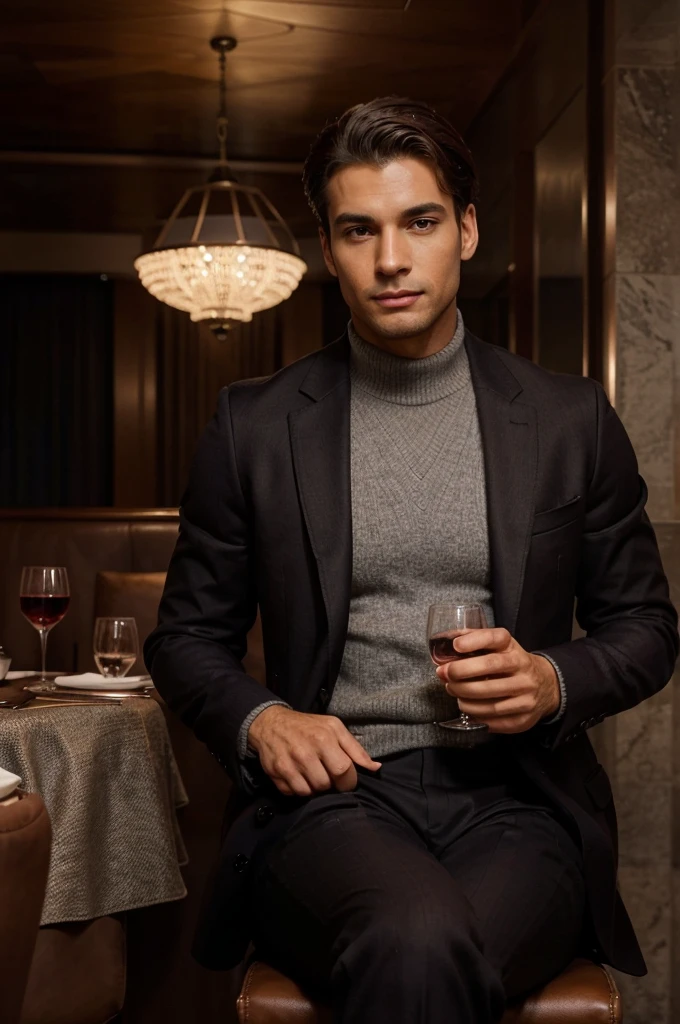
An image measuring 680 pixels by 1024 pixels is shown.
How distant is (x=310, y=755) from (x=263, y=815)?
128 millimetres

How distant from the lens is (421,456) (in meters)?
1.64

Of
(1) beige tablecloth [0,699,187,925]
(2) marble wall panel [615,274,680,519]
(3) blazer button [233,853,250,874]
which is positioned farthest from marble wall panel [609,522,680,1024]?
(3) blazer button [233,853,250,874]

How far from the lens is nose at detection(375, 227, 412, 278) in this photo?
1.57m

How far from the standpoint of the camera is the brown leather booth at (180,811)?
6.99 ft

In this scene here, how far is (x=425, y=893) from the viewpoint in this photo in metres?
1.22

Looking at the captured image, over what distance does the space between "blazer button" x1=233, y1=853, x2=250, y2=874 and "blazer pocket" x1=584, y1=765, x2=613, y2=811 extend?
0.46 meters

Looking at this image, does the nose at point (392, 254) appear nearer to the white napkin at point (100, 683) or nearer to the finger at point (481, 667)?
the finger at point (481, 667)

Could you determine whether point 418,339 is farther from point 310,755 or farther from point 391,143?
point 310,755

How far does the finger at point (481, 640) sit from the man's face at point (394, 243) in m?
0.48

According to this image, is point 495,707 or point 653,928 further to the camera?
point 653,928

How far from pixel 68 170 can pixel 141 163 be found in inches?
18.4

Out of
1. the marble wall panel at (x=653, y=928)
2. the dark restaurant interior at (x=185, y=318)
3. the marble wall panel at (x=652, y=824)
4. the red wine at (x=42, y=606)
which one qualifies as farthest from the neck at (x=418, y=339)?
the marble wall panel at (x=653, y=928)

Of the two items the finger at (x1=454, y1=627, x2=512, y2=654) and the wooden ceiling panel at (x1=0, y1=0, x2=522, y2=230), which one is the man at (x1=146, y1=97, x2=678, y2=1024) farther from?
the wooden ceiling panel at (x1=0, y1=0, x2=522, y2=230)

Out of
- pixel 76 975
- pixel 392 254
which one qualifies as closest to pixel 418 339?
pixel 392 254
